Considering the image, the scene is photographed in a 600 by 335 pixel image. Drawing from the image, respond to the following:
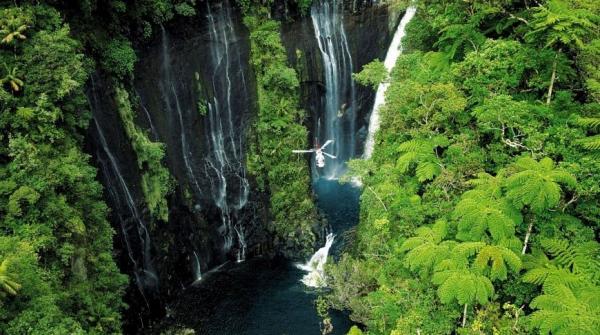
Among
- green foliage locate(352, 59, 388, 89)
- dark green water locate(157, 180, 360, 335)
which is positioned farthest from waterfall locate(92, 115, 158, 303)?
green foliage locate(352, 59, 388, 89)

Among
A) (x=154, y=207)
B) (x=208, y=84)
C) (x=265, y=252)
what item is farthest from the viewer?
(x=265, y=252)

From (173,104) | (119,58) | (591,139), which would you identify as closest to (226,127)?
(173,104)

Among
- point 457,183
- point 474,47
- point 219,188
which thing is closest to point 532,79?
point 474,47

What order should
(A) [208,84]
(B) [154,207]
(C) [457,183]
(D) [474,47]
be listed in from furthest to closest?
(A) [208,84]
(B) [154,207]
(D) [474,47]
(C) [457,183]

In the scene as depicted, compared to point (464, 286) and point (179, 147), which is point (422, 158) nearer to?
point (464, 286)

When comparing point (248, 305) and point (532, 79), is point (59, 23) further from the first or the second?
point (532, 79)

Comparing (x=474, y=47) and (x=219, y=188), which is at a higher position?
(x=474, y=47)

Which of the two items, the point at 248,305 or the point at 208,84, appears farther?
the point at 208,84
